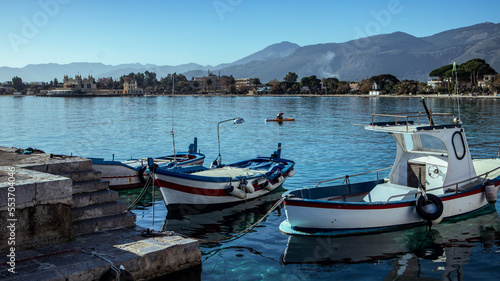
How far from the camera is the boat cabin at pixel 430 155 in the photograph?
15.8 m

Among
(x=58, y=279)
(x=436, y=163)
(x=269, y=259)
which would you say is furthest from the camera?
(x=436, y=163)

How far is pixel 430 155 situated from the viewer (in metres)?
16.5

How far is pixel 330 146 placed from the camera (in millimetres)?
39250

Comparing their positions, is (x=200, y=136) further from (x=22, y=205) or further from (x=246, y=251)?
(x=22, y=205)

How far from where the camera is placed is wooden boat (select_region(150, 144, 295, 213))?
665 inches

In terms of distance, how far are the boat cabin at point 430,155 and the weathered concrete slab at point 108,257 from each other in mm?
8780

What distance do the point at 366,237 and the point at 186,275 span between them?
626 centimetres

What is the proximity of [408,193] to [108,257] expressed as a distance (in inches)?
398

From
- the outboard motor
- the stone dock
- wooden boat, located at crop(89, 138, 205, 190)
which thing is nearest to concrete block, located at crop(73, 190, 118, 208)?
the stone dock

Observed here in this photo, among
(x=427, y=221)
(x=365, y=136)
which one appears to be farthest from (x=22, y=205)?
(x=365, y=136)

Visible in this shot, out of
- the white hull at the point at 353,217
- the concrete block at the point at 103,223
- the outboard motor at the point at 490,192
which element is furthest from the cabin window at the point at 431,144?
the concrete block at the point at 103,223

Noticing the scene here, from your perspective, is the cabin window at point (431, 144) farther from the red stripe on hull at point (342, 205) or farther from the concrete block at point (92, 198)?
the concrete block at point (92, 198)

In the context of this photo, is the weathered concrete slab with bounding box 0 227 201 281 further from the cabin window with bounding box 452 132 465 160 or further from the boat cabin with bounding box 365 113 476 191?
the cabin window with bounding box 452 132 465 160

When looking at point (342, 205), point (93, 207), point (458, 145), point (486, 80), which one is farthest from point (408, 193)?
point (486, 80)
